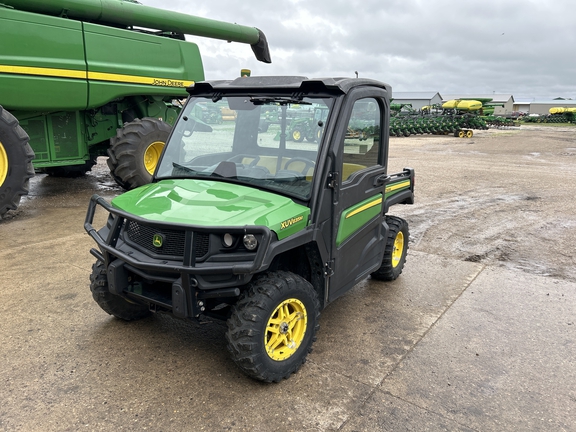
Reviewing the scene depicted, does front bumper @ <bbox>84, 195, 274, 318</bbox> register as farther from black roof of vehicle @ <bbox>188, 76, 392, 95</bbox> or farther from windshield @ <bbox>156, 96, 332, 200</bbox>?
black roof of vehicle @ <bbox>188, 76, 392, 95</bbox>

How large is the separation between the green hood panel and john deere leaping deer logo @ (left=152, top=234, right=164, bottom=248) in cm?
10

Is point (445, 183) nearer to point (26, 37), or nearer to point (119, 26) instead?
point (119, 26)

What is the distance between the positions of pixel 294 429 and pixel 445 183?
945cm

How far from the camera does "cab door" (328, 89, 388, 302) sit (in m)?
3.32

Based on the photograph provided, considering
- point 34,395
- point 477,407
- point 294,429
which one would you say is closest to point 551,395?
point 477,407

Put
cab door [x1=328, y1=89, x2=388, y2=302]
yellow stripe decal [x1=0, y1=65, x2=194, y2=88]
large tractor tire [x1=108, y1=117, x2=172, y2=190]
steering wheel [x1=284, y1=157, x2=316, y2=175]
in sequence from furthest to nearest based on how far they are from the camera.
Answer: large tractor tire [x1=108, y1=117, x2=172, y2=190] → yellow stripe decal [x1=0, y1=65, x2=194, y2=88] → cab door [x1=328, y1=89, x2=388, y2=302] → steering wheel [x1=284, y1=157, x2=316, y2=175]

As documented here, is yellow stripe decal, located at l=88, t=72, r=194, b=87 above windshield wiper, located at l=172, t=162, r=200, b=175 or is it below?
above

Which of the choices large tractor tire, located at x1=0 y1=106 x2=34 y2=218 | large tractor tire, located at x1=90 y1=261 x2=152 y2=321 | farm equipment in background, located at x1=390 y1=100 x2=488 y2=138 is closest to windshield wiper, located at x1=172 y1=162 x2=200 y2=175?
large tractor tire, located at x1=90 y1=261 x2=152 y2=321

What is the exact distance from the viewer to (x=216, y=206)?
2910 millimetres

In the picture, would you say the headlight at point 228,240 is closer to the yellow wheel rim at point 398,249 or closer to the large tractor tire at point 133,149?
the yellow wheel rim at point 398,249

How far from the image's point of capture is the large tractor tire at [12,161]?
6.27 metres

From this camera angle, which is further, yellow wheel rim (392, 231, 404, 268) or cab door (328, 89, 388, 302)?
yellow wheel rim (392, 231, 404, 268)

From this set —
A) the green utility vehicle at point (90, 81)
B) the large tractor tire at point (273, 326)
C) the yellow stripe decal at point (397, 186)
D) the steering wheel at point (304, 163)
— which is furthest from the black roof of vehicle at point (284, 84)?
the green utility vehicle at point (90, 81)

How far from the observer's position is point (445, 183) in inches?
436
